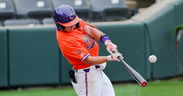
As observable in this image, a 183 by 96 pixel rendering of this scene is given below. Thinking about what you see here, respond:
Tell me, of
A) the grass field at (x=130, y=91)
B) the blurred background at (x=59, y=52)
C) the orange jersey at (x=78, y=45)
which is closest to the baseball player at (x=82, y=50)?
the orange jersey at (x=78, y=45)

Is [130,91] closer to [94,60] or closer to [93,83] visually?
[93,83]

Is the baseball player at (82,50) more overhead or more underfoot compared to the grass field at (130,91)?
more overhead

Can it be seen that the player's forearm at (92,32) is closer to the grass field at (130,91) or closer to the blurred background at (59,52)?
the grass field at (130,91)

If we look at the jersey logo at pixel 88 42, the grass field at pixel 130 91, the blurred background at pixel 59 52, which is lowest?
the grass field at pixel 130 91

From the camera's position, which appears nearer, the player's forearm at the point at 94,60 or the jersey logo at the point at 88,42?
the player's forearm at the point at 94,60

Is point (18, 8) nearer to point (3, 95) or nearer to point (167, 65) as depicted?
point (3, 95)

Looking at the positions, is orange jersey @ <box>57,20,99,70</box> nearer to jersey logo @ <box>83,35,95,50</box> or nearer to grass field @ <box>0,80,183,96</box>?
jersey logo @ <box>83,35,95,50</box>

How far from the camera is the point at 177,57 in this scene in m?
11.6

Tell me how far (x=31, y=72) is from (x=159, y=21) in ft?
9.19

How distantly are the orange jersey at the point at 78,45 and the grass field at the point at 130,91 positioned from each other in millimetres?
3433

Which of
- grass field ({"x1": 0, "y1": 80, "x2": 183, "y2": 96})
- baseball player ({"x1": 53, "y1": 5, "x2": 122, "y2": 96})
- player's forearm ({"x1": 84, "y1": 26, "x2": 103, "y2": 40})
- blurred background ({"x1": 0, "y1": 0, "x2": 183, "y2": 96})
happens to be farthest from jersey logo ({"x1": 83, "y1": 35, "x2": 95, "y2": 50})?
blurred background ({"x1": 0, "y1": 0, "x2": 183, "y2": 96})

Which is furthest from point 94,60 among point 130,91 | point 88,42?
point 130,91

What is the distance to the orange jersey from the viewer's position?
260 inches

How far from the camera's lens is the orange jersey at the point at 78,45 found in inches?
260
